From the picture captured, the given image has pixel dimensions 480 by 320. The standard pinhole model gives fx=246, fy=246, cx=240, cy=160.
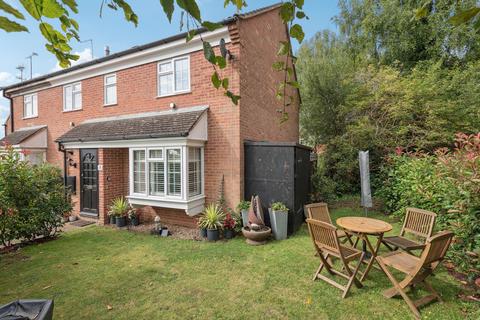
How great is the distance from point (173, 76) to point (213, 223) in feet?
16.6

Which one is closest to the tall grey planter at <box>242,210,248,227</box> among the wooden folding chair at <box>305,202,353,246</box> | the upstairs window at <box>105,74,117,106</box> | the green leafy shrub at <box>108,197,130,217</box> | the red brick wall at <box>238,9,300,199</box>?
the red brick wall at <box>238,9,300,199</box>

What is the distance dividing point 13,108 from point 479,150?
1952cm

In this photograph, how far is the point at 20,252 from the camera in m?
6.26

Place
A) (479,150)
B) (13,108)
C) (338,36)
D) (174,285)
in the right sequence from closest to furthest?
(174,285), (479,150), (13,108), (338,36)

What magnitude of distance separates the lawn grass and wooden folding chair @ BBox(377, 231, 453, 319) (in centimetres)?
14

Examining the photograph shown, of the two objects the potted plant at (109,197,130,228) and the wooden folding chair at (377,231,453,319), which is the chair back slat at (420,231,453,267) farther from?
the potted plant at (109,197,130,228)

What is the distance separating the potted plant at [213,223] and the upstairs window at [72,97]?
804cm

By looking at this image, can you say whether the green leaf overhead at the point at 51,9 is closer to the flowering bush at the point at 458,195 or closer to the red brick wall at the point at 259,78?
the flowering bush at the point at 458,195

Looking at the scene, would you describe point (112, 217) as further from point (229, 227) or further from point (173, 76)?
point (173, 76)

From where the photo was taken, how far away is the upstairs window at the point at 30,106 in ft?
40.9

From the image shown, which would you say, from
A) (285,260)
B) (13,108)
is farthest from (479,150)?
(13,108)

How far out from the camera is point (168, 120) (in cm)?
786

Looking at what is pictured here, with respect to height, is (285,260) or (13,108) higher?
(13,108)

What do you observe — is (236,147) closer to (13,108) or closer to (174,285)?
(174,285)
